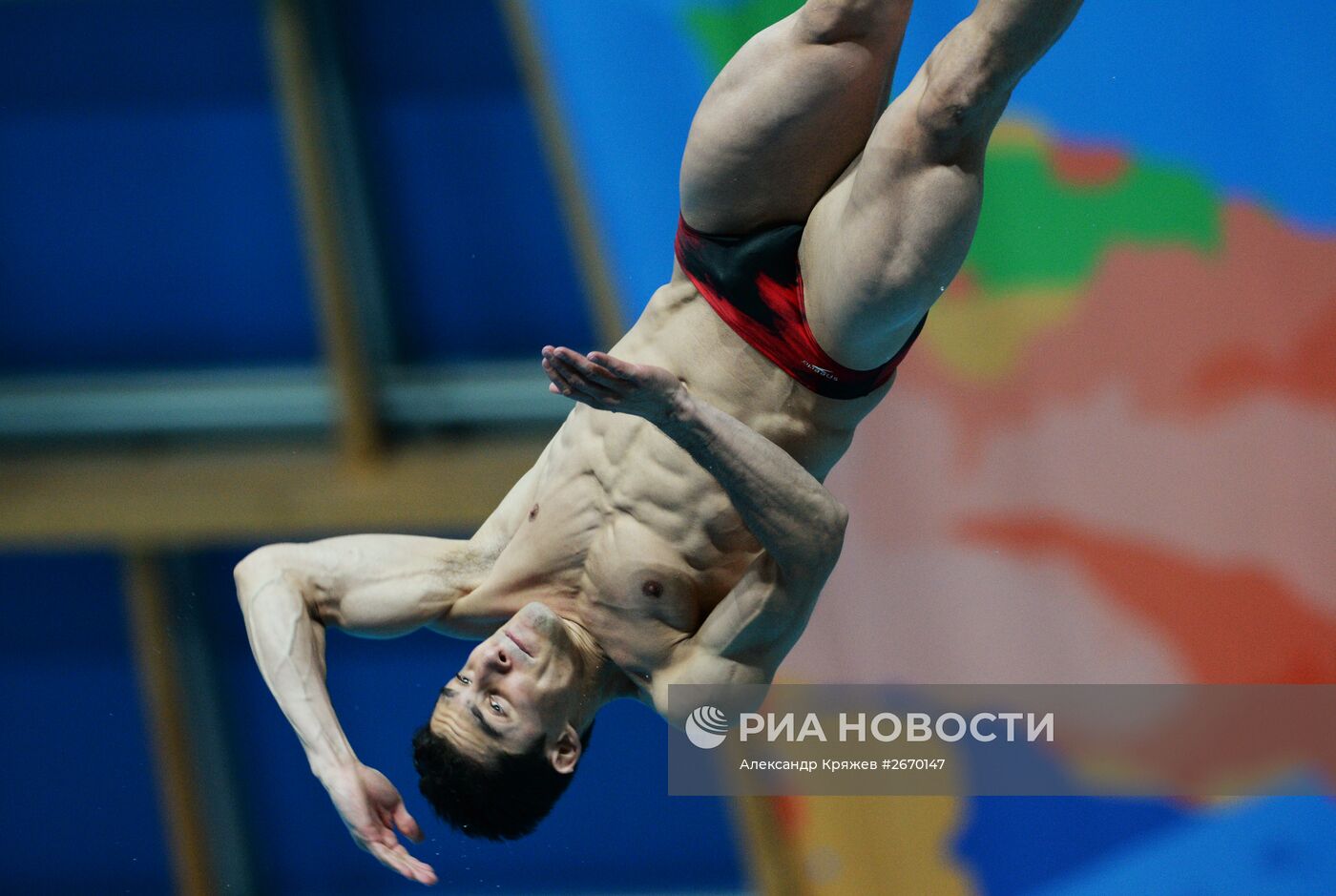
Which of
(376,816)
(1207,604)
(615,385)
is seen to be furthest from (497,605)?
(1207,604)

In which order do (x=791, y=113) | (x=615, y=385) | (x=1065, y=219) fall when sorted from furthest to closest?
(x=1065, y=219) < (x=791, y=113) < (x=615, y=385)

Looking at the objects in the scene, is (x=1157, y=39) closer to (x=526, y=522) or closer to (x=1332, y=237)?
(x=1332, y=237)

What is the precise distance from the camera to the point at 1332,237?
4.48 meters

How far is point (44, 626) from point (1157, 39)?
14.7 feet

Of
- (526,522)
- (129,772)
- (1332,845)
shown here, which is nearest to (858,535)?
(1332,845)

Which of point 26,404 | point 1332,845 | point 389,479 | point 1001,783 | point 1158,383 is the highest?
point 26,404

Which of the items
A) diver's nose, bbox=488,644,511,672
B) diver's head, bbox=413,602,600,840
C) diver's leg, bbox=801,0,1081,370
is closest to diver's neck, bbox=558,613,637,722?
diver's head, bbox=413,602,600,840

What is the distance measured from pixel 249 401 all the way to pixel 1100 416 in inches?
127

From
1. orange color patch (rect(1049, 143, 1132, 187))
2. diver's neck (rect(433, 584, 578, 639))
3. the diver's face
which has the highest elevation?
orange color patch (rect(1049, 143, 1132, 187))

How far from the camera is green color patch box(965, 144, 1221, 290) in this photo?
4609mm

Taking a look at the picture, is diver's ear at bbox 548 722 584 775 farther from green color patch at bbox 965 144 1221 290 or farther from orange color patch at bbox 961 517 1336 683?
green color patch at bbox 965 144 1221 290

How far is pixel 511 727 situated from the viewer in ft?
8.87

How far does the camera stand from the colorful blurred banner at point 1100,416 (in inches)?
176

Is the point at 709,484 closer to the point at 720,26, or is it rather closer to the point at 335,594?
the point at 335,594
